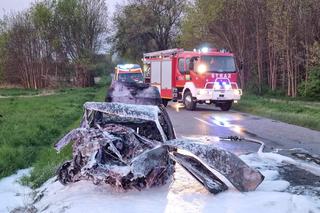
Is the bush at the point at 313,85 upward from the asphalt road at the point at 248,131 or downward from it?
upward

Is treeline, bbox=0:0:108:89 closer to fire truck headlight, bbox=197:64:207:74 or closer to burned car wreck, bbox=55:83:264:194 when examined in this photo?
Answer: fire truck headlight, bbox=197:64:207:74

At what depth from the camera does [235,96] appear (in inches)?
846

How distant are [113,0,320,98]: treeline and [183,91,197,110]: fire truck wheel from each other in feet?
14.1

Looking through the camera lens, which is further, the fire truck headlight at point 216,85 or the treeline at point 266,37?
the treeline at point 266,37

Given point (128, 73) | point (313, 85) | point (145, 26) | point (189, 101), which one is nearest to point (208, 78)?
point (189, 101)

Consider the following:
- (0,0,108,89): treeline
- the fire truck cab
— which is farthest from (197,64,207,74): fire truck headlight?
(0,0,108,89): treeline

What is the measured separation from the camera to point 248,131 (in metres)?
14.3

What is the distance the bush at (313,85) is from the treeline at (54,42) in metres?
31.6

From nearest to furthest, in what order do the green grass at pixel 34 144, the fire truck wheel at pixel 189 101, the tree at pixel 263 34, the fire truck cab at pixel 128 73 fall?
the green grass at pixel 34 144 < the fire truck wheel at pixel 189 101 < the tree at pixel 263 34 < the fire truck cab at pixel 128 73

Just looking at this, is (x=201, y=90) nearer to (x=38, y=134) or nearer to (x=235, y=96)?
(x=235, y=96)

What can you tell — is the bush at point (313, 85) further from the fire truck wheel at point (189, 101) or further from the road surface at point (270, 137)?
the road surface at point (270, 137)

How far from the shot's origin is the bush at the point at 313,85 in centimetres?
2625

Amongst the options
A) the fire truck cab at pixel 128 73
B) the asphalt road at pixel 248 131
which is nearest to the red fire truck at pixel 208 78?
the asphalt road at pixel 248 131

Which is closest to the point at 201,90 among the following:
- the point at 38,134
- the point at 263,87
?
the point at 38,134
